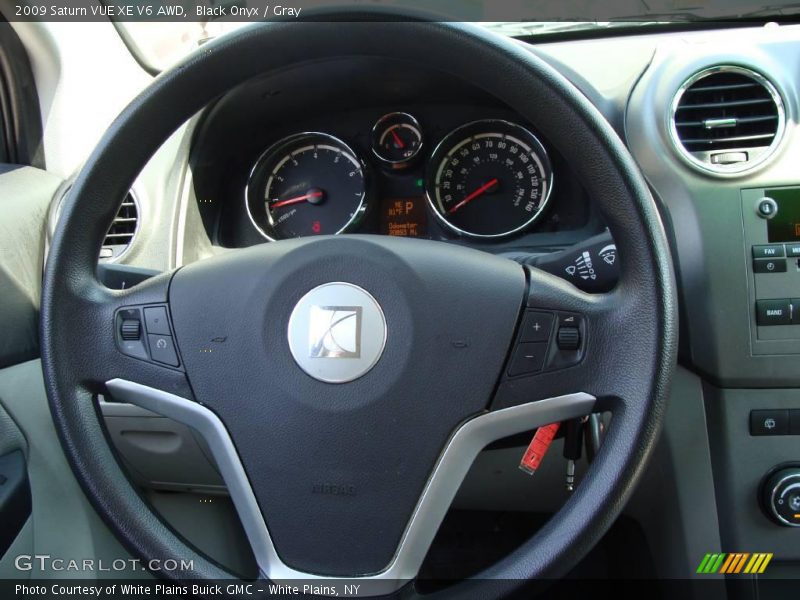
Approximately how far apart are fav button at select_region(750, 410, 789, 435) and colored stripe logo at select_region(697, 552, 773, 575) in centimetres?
22

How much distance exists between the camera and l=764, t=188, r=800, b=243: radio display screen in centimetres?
138

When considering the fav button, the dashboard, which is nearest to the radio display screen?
the fav button

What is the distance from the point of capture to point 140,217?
1780 mm

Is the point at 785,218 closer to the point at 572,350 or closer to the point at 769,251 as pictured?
the point at 769,251

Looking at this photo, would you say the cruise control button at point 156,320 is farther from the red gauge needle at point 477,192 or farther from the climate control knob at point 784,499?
the climate control knob at point 784,499

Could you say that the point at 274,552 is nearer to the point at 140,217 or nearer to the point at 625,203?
the point at 625,203

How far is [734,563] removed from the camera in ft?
4.67

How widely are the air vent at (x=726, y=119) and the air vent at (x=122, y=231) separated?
1164 millimetres

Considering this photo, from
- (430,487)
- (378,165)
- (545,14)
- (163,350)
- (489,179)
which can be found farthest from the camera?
(378,165)

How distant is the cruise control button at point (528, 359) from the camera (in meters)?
1.04

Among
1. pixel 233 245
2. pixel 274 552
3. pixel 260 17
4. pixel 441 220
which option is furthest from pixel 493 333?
pixel 233 245

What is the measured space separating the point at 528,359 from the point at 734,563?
0.70 metres

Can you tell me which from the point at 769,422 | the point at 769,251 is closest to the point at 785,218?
the point at 769,251

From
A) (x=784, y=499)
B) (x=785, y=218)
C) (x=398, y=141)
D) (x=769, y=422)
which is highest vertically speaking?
(x=398, y=141)
